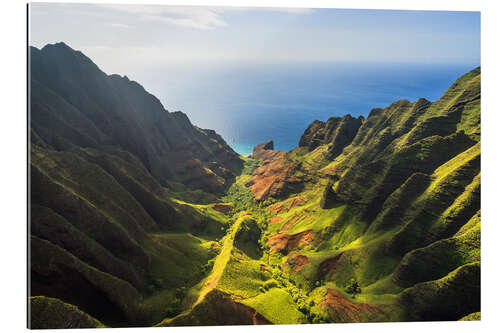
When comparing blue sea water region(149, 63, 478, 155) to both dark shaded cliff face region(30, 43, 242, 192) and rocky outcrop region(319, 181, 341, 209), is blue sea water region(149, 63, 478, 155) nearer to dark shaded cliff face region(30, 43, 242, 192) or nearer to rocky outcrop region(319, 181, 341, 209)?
dark shaded cliff face region(30, 43, 242, 192)

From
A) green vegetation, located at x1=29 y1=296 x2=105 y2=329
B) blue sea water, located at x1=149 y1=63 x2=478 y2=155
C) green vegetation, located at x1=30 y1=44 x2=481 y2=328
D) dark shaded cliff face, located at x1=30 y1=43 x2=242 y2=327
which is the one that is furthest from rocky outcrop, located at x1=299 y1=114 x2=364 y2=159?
green vegetation, located at x1=29 y1=296 x2=105 y2=329

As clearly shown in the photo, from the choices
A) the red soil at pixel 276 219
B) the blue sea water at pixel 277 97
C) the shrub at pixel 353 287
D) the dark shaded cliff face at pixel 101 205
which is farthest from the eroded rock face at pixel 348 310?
the red soil at pixel 276 219

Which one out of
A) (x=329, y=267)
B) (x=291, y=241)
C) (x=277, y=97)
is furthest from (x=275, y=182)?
(x=277, y=97)

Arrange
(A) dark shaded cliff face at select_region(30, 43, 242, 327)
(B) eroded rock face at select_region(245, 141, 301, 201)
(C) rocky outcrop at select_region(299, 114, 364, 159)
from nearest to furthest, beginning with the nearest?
(A) dark shaded cliff face at select_region(30, 43, 242, 327)
(B) eroded rock face at select_region(245, 141, 301, 201)
(C) rocky outcrop at select_region(299, 114, 364, 159)

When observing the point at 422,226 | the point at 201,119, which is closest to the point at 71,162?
the point at 422,226

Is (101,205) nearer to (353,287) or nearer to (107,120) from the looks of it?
(353,287)

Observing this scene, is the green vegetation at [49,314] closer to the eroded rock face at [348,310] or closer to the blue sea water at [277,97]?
the eroded rock face at [348,310]
